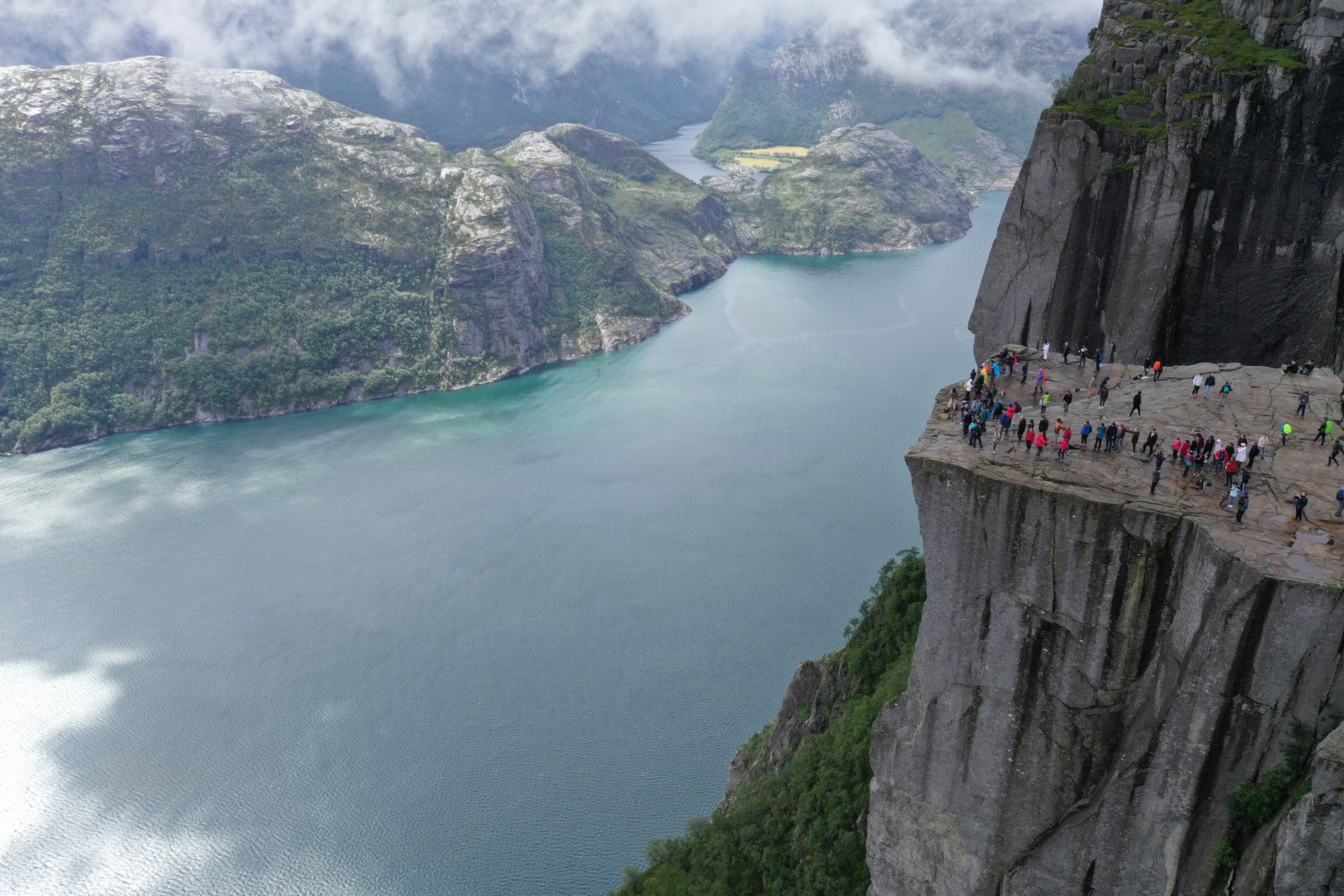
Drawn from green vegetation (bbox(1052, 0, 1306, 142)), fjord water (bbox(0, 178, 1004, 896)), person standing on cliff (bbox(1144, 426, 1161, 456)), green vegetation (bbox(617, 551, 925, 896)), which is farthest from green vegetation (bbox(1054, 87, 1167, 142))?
fjord water (bbox(0, 178, 1004, 896))

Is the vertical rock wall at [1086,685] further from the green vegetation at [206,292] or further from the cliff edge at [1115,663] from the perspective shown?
the green vegetation at [206,292]

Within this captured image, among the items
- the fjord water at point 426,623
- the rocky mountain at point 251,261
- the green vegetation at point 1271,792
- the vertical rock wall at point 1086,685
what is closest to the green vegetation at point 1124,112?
the vertical rock wall at point 1086,685

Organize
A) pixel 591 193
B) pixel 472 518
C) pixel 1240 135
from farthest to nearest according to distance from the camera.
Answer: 1. pixel 591 193
2. pixel 472 518
3. pixel 1240 135

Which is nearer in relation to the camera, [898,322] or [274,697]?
[274,697]

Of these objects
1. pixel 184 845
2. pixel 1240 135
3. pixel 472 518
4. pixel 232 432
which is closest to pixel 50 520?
pixel 232 432

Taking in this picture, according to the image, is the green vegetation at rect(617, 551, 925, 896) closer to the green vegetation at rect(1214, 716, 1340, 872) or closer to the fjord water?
the fjord water

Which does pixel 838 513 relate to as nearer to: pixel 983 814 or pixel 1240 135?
pixel 1240 135

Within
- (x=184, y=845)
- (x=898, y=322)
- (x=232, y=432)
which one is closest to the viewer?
(x=184, y=845)
